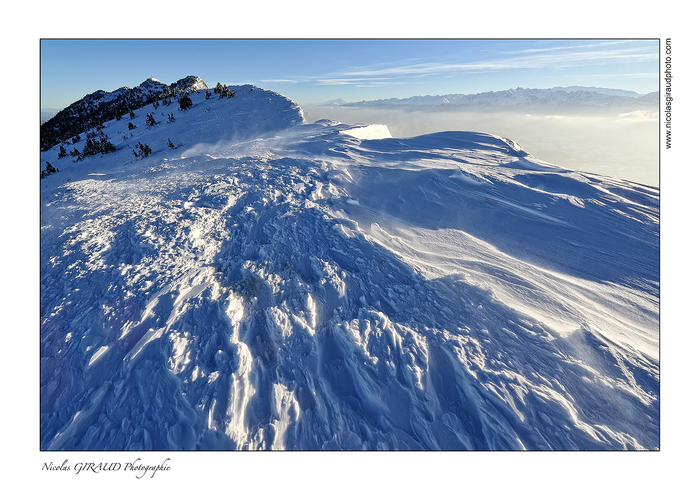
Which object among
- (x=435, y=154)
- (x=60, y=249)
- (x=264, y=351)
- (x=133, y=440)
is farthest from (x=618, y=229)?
(x=60, y=249)

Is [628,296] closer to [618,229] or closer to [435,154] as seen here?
[618,229]

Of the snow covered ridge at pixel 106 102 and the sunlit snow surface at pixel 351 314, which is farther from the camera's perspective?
the snow covered ridge at pixel 106 102

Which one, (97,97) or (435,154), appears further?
(97,97)

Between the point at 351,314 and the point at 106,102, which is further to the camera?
the point at 106,102

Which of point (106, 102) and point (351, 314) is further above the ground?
point (106, 102)

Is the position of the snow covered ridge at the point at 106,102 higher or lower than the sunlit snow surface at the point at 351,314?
higher

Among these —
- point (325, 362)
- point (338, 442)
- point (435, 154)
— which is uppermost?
point (435, 154)

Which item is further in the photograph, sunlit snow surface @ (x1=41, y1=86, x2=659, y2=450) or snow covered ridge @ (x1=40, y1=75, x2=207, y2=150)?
snow covered ridge @ (x1=40, y1=75, x2=207, y2=150)

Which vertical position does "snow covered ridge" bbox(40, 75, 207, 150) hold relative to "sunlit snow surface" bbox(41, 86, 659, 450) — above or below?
above
